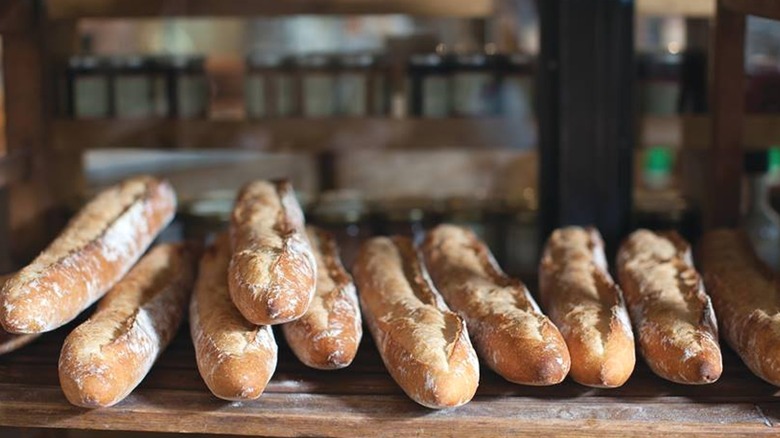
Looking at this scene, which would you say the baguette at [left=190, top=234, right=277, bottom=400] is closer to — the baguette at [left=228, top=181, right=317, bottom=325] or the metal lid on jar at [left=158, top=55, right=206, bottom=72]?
the baguette at [left=228, top=181, right=317, bottom=325]

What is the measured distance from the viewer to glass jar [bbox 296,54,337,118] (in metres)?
2.50

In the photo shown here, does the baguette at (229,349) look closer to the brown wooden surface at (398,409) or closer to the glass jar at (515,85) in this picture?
the brown wooden surface at (398,409)

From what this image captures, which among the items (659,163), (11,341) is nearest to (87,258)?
(11,341)

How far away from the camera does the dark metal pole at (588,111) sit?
6.59ft

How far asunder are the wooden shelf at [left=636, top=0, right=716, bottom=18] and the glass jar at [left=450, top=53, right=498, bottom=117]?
385 millimetres

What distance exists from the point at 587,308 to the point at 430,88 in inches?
41.6

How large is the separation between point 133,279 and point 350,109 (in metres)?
0.96

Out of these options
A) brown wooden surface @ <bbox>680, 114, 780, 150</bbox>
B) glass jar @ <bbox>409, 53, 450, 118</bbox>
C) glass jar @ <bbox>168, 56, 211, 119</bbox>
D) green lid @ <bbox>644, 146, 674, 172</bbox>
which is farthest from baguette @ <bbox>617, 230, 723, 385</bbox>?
green lid @ <bbox>644, 146, 674, 172</bbox>

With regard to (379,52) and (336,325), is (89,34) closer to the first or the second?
(379,52)

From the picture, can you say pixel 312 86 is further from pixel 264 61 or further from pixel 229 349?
pixel 229 349

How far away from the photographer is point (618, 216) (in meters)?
2.09

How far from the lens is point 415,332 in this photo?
1430 mm

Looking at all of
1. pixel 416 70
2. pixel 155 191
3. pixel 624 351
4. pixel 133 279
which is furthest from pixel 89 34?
pixel 624 351

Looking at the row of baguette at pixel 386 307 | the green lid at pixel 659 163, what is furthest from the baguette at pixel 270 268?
the green lid at pixel 659 163
